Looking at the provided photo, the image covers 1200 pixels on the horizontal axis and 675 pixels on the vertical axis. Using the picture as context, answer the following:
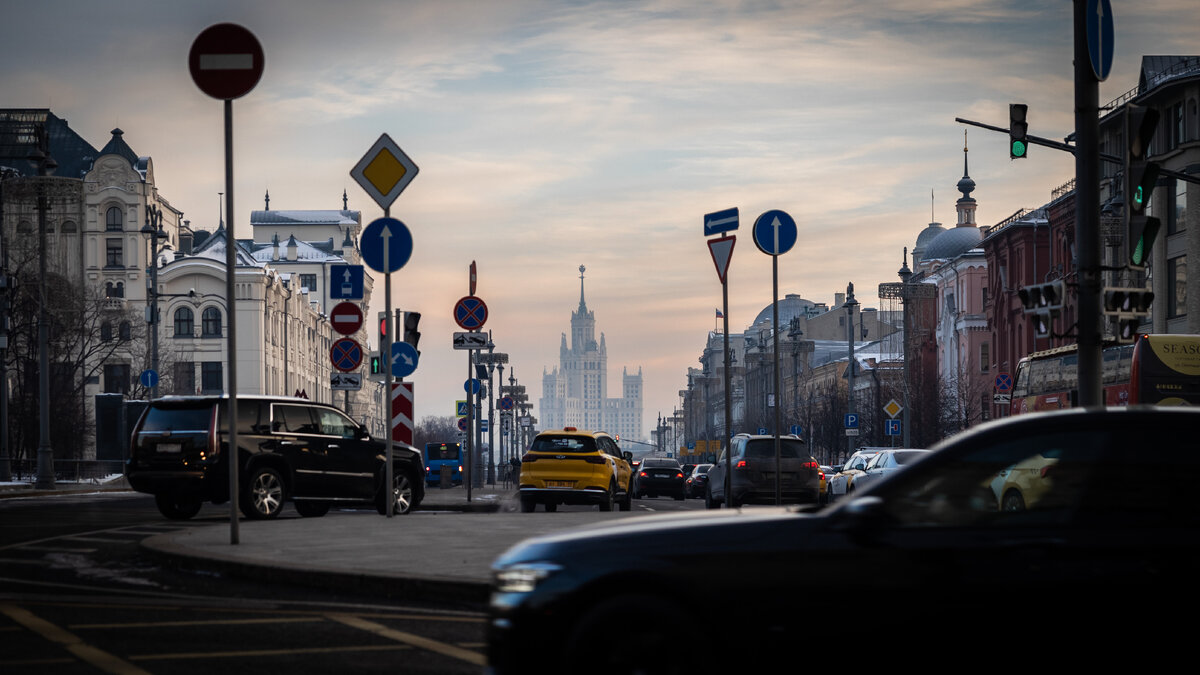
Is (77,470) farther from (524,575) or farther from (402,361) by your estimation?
(524,575)

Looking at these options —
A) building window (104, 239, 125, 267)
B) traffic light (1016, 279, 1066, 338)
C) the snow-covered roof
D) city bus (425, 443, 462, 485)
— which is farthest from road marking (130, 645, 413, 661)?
the snow-covered roof

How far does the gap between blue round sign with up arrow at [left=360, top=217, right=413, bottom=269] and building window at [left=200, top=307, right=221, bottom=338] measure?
3441 inches

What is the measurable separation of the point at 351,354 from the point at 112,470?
28.5 metres

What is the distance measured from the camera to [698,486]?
49.4m

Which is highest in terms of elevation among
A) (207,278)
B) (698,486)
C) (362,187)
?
(207,278)

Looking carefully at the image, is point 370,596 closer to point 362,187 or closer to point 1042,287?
point 1042,287

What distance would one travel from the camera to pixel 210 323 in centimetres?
10169

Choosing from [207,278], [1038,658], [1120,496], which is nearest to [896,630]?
[1038,658]

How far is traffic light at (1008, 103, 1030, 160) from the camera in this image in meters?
22.1

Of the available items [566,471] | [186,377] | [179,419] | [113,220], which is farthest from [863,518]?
[113,220]

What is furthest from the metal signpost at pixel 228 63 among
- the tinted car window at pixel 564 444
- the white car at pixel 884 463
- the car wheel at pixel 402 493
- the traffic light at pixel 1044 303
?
the white car at pixel 884 463

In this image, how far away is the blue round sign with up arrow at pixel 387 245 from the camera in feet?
56.4

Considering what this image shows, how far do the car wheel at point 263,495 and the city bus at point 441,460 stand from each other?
35.2m

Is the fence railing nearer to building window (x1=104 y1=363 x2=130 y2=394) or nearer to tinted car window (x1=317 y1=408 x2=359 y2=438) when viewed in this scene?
tinted car window (x1=317 y1=408 x2=359 y2=438)
